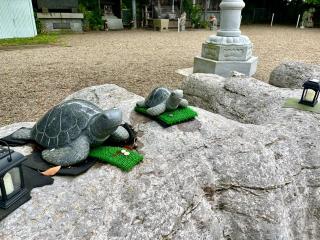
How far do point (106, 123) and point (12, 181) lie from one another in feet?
2.03

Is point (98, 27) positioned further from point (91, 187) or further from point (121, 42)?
point (91, 187)

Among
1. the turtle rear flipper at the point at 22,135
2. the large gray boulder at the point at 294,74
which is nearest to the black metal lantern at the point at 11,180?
the turtle rear flipper at the point at 22,135

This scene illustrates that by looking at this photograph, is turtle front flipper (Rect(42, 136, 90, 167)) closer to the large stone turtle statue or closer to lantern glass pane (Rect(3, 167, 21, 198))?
the large stone turtle statue

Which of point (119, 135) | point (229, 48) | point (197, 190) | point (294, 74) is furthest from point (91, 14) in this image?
point (197, 190)

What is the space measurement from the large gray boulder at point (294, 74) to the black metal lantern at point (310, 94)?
1.38m

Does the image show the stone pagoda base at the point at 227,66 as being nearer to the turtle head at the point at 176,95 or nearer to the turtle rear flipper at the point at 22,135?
the turtle head at the point at 176,95

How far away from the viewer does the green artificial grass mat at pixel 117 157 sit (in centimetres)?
182

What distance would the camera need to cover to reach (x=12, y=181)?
147 centimetres

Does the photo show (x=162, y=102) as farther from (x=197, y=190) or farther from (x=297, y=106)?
(x=297, y=106)

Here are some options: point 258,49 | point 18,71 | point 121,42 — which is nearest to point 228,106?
point 18,71

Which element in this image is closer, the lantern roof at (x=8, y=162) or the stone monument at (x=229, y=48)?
the lantern roof at (x=8, y=162)

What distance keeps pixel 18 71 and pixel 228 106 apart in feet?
16.5

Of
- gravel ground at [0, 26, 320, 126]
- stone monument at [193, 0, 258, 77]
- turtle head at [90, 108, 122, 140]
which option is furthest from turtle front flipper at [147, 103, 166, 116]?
stone monument at [193, 0, 258, 77]

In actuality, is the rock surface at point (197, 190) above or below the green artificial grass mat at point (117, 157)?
below
